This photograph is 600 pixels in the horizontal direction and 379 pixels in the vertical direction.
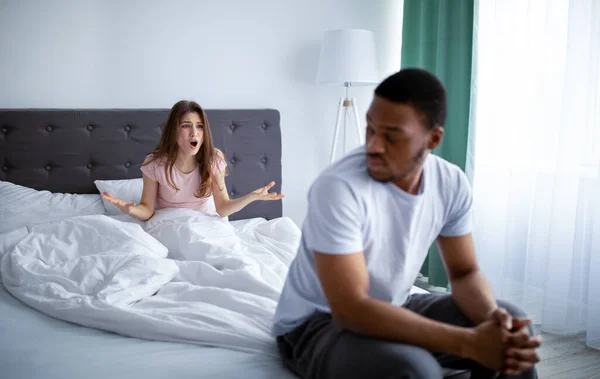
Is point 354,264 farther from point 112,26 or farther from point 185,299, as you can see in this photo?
point 112,26

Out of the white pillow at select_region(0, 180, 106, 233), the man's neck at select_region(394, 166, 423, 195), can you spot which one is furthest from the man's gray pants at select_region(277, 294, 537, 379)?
the white pillow at select_region(0, 180, 106, 233)

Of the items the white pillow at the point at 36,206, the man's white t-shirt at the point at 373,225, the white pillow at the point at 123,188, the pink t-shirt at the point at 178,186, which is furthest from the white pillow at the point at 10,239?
the man's white t-shirt at the point at 373,225

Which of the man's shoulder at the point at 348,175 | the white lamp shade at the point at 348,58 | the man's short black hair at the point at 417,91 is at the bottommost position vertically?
the man's shoulder at the point at 348,175

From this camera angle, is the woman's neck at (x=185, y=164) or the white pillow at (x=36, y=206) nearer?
the white pillow at (x=36, y=206)

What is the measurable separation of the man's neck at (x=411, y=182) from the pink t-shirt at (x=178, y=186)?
1467mm

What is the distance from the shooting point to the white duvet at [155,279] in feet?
5.13

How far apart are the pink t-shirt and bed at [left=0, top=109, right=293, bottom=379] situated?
17.6 inches

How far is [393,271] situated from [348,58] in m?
2.24

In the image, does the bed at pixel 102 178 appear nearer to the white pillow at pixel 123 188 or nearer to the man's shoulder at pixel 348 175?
the white pillow at pixel 123 188

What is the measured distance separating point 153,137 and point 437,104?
2.14m

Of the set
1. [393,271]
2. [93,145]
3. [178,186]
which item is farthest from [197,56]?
[393,271]

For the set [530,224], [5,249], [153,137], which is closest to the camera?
[5,249]

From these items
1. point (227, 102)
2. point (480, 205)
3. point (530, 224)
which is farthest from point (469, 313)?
point (227, 102)

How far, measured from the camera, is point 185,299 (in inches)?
68.9
